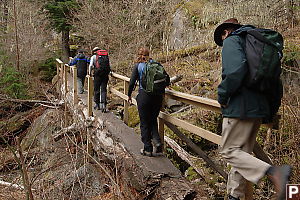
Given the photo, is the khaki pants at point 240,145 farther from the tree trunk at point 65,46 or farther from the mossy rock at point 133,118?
the tree trunk at point 65,46

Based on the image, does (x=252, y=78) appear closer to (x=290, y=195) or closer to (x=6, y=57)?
(x=290, y=195)

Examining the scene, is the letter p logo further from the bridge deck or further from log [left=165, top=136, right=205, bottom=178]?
log [left=165, top=136, right=205, bottom=178]

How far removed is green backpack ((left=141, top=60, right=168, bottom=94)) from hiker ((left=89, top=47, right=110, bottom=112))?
3.12 metres

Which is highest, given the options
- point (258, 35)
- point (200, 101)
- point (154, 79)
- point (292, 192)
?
point (258, 35)

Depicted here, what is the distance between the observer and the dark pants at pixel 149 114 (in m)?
4.57

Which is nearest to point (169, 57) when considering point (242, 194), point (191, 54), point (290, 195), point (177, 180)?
point (191, 54)

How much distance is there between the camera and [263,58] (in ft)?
8.92

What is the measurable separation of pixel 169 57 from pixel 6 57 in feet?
31.0

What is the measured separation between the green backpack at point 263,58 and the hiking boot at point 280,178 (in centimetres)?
75

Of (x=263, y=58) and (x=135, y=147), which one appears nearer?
(x=263, y=58)

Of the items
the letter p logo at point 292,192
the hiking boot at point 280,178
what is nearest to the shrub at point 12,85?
the hiking boot at point 280,178

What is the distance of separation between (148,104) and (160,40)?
10067 millimetres

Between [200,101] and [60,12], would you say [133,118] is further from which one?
[60,12]

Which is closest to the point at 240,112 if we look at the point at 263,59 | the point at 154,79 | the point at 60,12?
the point at 263,59
